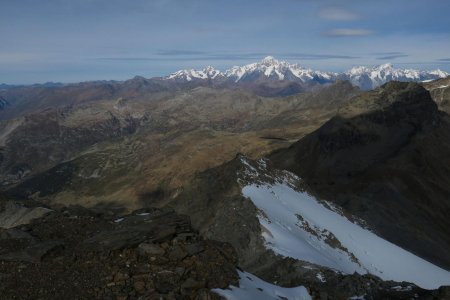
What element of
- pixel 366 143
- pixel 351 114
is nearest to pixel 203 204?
pixel 366 143

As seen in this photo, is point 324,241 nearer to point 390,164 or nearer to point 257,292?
point 257,292

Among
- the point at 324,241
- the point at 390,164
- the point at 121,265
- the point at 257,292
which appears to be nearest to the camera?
the point at 121,265

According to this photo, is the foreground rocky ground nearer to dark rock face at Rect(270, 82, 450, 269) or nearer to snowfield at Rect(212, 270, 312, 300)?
snowfield at Rect(212, 270, 312, 300)

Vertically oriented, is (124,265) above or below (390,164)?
above

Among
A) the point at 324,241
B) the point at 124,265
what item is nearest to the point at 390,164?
the point at 324,241

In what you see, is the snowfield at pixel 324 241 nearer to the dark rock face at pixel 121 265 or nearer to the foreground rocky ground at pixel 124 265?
the foreground rocky ground at pixel 124 265

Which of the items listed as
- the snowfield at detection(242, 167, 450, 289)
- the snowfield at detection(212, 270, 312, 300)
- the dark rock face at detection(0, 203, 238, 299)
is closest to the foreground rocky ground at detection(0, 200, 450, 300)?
the dark rock face at detection(0, 203, 238, 299)
